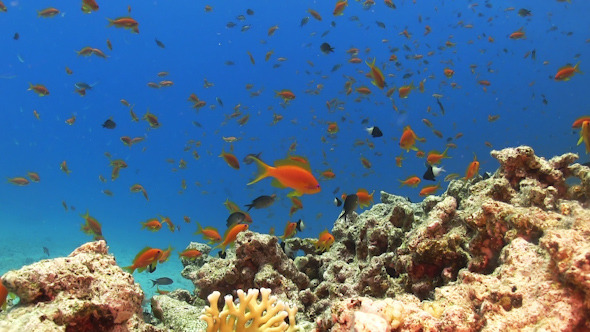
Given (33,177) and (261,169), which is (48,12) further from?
(261,169)

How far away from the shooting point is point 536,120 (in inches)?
3081

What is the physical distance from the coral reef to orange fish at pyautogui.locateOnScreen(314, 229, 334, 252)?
3.28 m

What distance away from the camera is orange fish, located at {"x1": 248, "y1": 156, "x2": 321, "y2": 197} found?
3.99 m

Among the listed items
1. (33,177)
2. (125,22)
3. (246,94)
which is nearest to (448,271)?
(125,22)

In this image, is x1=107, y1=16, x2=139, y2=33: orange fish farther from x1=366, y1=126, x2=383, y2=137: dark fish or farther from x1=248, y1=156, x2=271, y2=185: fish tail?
x1=248, y1=156, x2=271, y2=185: fish tail

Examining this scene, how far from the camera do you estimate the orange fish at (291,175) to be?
399 cm

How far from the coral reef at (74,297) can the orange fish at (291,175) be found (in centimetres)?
172

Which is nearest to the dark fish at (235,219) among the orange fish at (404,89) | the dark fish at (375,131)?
the dark fish at (375,131)

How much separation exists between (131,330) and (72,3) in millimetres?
94312

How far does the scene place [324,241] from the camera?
569cm

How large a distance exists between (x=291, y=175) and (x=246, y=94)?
256 ft

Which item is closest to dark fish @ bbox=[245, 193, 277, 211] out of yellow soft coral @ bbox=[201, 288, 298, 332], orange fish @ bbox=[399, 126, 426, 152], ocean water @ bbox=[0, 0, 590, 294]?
orange fish @ bbox=[399, 126, 426, 152]

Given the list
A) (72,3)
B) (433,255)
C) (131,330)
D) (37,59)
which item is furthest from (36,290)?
(37,59)

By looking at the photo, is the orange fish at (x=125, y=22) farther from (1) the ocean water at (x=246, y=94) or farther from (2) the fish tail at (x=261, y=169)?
(1) the ocean water at (x=246, y=94)
